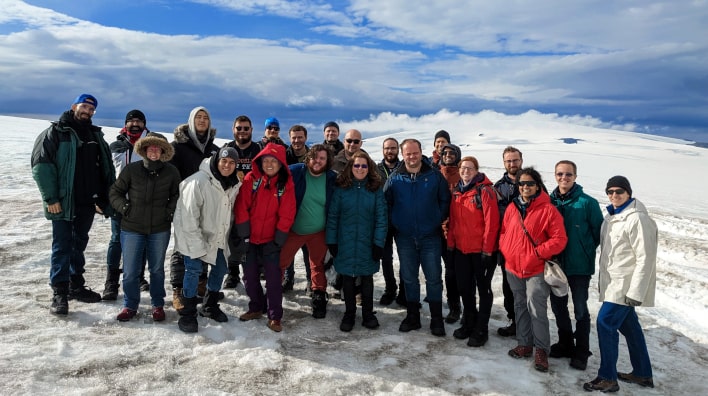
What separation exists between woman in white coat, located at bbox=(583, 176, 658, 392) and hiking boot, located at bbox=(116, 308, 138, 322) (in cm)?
501

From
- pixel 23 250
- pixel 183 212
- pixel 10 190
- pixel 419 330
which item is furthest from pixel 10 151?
pixel 419 330

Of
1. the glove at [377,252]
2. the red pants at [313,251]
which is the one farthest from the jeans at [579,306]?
the red pants at [313,251]

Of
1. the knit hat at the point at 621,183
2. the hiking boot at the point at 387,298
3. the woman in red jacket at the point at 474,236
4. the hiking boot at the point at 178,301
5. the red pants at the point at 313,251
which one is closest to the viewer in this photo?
the knit hat at the point at 621,183

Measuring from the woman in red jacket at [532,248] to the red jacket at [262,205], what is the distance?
2.50m

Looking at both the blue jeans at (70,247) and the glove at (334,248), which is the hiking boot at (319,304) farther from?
the blue jeans at (70,247)

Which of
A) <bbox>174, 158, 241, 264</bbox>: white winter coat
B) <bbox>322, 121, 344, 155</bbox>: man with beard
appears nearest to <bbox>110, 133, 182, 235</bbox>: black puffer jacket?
<bbox>174, 158, 241, 264</bbox>: white winter coat

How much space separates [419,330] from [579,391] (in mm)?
1890

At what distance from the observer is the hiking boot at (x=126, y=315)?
16.8ft

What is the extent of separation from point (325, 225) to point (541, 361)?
2884 mm

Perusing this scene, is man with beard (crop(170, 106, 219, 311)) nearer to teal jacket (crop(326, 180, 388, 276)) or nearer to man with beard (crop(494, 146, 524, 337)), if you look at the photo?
teal jacket (crop(326, 180, 388, 276))

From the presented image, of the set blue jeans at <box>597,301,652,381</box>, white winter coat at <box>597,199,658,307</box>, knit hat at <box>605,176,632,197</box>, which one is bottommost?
blue jeans at <box>597,301,652,381</box>

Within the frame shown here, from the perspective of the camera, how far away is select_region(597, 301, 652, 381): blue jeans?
4180mm

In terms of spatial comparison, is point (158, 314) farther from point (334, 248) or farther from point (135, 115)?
point (135, 115)

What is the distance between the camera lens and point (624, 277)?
404 cm
